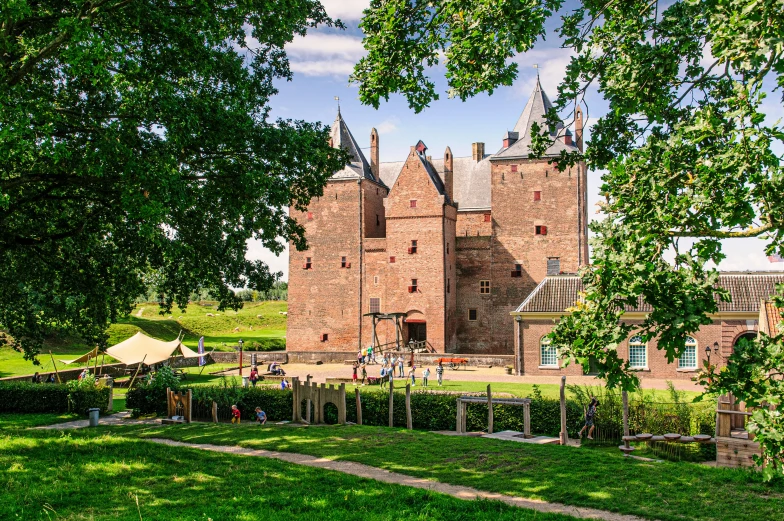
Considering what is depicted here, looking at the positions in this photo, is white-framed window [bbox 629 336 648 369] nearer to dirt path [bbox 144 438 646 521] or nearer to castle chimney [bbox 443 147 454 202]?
castle chimney [bbox 443 147 454 202]

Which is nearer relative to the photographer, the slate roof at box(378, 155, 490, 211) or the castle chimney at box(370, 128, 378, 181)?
the castle chimney at box(370, 128, 378, 181)

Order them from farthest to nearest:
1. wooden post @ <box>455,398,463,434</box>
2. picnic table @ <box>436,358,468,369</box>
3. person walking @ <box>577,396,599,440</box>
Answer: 1. picnic table @ <box>436,358,468,369</box>
2. wooden post @ <box>455,398,463,434</box>
3. person walking @ <box>577,396,599,440</box>

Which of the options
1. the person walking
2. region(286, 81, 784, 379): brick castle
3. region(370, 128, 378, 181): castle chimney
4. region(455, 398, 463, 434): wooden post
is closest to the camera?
the person walking

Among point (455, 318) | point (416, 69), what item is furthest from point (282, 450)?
point (455, 318)

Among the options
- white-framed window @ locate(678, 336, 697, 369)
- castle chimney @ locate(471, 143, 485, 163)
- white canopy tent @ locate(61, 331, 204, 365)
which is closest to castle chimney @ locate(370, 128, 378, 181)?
castle chimney @ locate(471, 143, 485, 163)

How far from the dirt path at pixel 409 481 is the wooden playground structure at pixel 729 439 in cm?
543

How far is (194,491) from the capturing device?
10891 millimetres

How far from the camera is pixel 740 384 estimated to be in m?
6.41

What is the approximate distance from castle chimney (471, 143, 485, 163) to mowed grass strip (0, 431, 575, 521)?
46.1 meters

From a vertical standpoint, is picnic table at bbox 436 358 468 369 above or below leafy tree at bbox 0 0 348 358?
below

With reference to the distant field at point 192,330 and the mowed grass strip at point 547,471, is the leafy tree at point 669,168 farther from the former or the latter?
the distant field at point 192,330

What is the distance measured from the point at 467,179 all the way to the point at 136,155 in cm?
4389

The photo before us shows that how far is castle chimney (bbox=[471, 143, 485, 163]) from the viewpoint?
5700cm

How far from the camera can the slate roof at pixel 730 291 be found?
34.2 m
